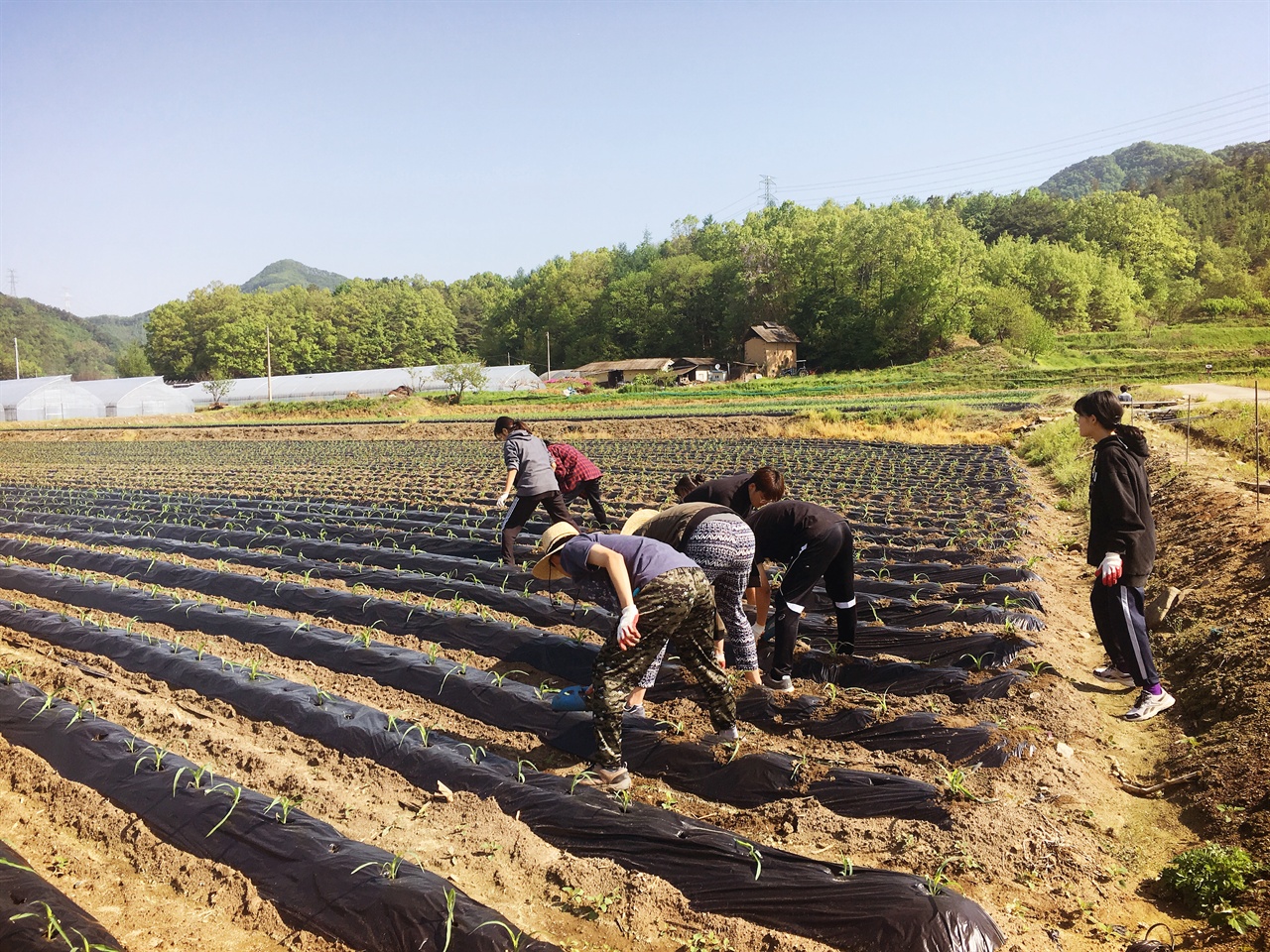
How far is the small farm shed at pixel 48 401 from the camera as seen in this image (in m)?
50.5

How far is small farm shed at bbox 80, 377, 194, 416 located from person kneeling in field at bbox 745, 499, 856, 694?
58877 millimetres

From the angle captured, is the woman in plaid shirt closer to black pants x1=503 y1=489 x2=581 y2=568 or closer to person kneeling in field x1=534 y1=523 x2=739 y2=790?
black pants x1=503 y1=489 x2=581 y2=568

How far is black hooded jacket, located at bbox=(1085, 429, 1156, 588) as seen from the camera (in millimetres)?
4684

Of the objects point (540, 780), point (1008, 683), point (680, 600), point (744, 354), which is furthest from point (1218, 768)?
point (744, 354)

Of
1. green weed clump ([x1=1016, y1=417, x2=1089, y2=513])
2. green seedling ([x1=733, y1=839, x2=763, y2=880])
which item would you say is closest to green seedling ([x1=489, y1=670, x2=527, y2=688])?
Result: green seedling ([x1=733, y1=839, x2=763, y2=880])

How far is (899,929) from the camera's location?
283 cm

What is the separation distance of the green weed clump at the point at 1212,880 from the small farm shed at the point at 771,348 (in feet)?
177

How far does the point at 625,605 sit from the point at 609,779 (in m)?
0.93

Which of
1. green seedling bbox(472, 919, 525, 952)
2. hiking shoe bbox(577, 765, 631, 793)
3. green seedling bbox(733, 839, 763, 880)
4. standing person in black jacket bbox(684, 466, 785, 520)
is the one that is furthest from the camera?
standing person in black jacket bbox(684, 466, 785, 520)

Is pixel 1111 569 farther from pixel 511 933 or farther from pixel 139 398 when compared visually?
pixel 139 398

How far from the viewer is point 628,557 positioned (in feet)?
12.6

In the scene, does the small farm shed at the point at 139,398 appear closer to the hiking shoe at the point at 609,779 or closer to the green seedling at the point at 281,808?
the green seedling at the point at 281,808

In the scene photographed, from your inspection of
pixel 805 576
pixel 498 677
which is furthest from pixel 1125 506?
pixel 498 677

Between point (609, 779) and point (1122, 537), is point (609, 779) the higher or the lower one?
the lower one
